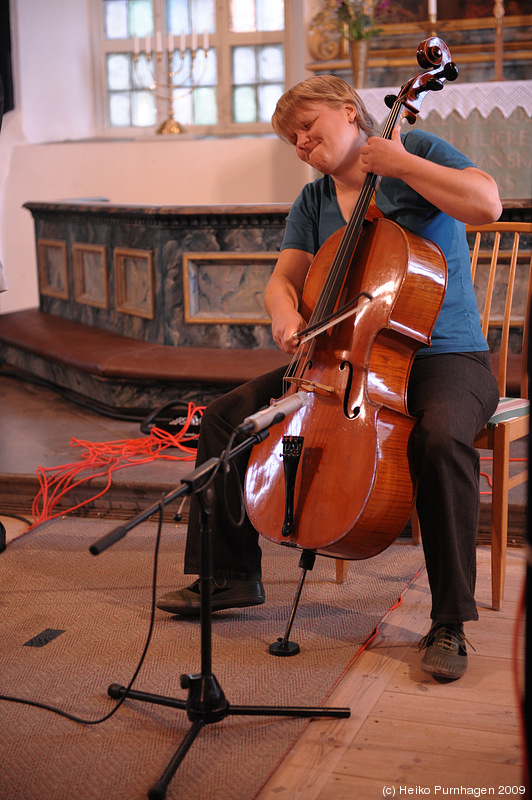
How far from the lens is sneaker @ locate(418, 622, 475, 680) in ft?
5.57

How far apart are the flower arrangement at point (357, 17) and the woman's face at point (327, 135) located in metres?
3.44

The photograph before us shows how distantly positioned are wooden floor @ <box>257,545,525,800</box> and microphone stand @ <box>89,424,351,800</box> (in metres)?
0.08

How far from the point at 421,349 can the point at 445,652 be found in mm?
629

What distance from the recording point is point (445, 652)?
5.61ft

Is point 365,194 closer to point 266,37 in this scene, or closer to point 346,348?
point 346,348

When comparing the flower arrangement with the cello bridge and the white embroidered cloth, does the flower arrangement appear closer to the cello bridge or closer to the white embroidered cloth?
the white embroidered cloth

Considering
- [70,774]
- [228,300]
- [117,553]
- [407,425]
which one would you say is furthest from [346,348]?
[228,300]

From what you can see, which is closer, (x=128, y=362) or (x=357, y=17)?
(x=128, y=362)

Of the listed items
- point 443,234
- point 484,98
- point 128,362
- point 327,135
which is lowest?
point 128,362

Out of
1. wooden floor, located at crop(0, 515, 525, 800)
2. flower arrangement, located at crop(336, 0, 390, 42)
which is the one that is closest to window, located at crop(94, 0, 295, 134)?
flower arrangement, located at crop(336, 0, 390, 42)

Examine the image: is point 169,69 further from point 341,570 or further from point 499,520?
point 499,520

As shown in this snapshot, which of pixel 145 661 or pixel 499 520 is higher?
pixel 499 520

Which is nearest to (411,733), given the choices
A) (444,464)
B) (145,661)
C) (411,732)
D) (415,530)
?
(411,732)

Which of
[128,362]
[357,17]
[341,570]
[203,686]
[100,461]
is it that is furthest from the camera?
[357,17]
